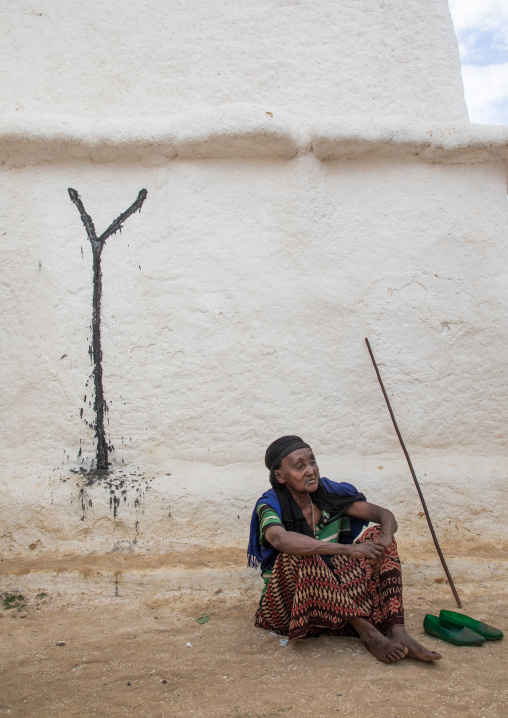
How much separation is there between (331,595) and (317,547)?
0.20m

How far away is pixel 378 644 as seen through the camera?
2.09 metres

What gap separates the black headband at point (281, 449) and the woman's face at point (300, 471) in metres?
0.02

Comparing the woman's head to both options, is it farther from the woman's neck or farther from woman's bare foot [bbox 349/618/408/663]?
woman's bare foot [bbox 349/618/408/663]

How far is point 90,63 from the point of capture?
345 cm

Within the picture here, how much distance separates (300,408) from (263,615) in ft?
3.50

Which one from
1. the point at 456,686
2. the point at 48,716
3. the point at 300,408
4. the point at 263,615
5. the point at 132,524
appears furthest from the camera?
the point at 300,408

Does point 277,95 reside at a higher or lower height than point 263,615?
higher

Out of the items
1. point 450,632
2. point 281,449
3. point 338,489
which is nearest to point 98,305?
point 281,449

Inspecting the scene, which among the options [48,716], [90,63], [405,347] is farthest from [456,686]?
Result: [90,63]

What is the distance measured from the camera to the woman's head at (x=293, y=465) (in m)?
2.40

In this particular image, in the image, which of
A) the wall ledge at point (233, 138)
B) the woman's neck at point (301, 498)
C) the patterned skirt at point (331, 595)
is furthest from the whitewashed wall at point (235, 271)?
the patterned skirt at point (331, 595)

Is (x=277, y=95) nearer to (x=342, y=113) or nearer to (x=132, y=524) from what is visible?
(x=342, y=113)

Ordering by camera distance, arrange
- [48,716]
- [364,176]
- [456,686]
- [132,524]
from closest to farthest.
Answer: [48,716] → [456,686] → [132,524] → [364,176]

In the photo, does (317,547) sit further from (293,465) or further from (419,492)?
(419,492)
